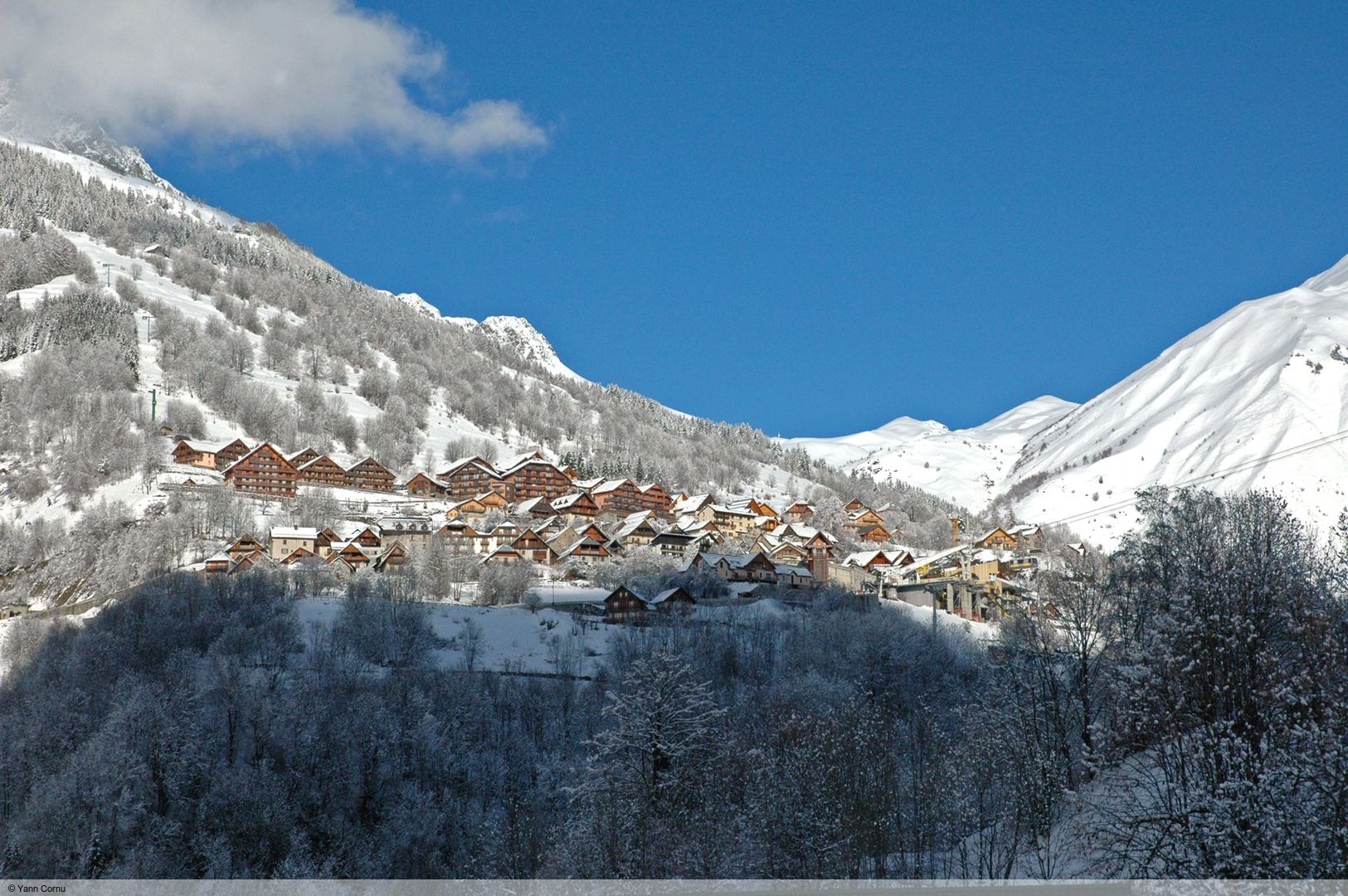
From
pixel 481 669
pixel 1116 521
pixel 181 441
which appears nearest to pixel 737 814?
pixel 481 669

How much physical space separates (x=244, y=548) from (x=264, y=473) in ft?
98.8

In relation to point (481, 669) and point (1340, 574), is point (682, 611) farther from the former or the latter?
point (1340, 574)

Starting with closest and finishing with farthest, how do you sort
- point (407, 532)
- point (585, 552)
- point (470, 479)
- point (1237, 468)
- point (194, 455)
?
point (585, 552)
point (407, 532)
point (194, 455)
point (470, 479)
point (1237, 468)

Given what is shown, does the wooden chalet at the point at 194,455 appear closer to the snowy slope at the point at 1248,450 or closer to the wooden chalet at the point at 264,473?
the wooden chalet at the point at 264,473

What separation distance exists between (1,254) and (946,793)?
550ft

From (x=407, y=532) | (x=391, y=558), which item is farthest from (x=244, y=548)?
(x=407, y=532)

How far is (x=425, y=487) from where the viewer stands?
12500 cm

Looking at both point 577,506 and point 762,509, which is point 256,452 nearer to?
point 577,506

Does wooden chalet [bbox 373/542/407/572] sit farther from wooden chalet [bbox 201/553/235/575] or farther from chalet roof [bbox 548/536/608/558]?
chalet roof [bbox 548/536/608/558]

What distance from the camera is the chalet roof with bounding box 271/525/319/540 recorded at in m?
86.6

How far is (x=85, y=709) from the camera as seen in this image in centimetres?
5975

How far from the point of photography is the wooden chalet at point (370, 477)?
405 ft

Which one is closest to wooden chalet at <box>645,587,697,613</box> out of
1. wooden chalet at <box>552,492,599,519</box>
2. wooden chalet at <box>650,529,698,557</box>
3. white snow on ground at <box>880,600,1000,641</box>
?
white snow on ground at <box>880,600,1000,641</box>

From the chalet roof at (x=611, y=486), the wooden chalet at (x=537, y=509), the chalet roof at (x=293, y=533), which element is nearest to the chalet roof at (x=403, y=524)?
the chalet roof at (x=293, y=533)
